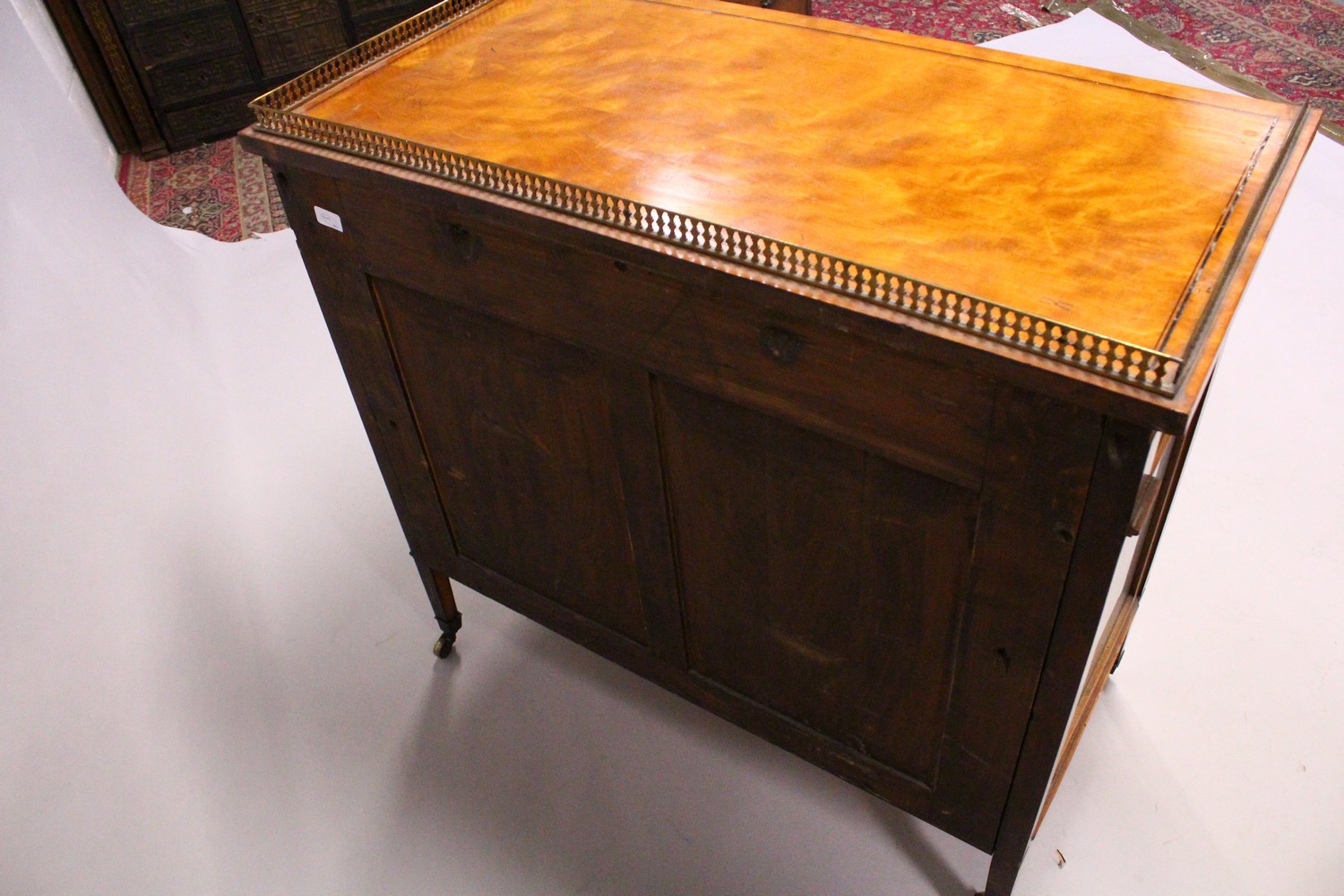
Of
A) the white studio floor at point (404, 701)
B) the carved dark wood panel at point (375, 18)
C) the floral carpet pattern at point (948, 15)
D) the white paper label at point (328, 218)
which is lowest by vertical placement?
the white studio floor at point (404, 701)

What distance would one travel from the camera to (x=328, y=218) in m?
1.69

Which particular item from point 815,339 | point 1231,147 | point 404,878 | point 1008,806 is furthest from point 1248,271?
point 404,878

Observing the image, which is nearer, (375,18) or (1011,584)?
(1011,584)

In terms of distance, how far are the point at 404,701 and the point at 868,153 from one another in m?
1.50

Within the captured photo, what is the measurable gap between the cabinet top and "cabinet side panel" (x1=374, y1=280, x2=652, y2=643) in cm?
27

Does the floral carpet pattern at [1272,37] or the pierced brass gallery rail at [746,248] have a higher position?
the pierced brass gallery rail at [746,248]

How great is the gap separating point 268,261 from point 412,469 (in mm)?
1835

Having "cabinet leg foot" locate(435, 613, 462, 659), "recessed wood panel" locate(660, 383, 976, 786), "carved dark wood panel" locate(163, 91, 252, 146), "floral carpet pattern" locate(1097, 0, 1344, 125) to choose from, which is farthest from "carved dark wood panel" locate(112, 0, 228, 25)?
"floral carpet pattern" locate(1097, 0, 1344, 125)

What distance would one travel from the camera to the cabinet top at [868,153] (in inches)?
46.4

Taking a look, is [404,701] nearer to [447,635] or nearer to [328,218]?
[447,635]

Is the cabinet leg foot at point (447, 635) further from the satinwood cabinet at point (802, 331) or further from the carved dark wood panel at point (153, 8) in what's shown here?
the carved dark wood panel at point (153, 8)

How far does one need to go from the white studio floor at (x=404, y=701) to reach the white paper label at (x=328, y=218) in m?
Answer: 0.75

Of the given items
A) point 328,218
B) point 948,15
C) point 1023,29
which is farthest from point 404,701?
point 948,15

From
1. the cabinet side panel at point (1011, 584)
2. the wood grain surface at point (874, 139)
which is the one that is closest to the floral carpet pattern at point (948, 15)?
the wood grain surface at point (874, 139)
